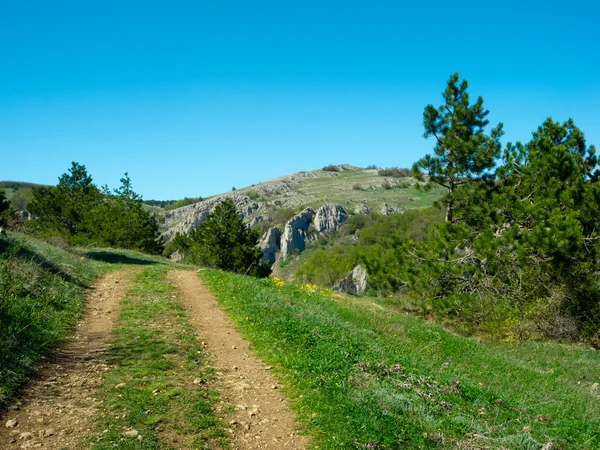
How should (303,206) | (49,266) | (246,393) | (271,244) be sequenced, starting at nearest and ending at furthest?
(246,393) < (49,266) < (271,244) < (303,206)

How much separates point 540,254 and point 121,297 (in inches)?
576

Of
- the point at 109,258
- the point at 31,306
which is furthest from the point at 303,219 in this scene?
the point at 31,306

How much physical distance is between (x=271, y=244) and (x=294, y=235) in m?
6.91

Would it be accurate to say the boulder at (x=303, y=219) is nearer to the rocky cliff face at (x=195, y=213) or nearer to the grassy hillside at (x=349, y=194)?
the grassy hillside at (x=349, y=194)

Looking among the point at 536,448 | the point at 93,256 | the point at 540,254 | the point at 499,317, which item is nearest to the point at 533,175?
the point at 540,254

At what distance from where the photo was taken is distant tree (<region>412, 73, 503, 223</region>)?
18.7 m

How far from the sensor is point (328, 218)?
121062mm

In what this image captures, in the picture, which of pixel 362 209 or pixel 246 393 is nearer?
pixel 246 393

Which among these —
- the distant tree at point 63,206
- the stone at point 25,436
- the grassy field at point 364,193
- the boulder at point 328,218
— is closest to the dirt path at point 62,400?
the stone at point 25,436

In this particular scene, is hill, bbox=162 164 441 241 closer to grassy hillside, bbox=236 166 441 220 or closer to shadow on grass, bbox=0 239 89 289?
grassy hillside, bbox=236 166 441 220

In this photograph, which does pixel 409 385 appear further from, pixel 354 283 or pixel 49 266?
pixel 354 283

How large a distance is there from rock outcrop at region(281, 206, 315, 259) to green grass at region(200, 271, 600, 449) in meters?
99.2

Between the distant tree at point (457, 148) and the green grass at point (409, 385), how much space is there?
350 inches

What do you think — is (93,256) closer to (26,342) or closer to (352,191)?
(26,342)
